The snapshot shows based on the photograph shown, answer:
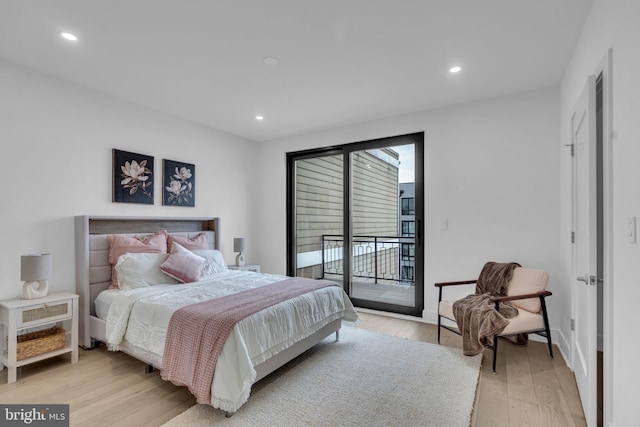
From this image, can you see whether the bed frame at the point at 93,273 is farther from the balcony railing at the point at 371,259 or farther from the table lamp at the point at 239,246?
the balcony railing at the point at 371,259

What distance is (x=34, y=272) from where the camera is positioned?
8.51 feet

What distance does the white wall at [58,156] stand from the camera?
2.74 m

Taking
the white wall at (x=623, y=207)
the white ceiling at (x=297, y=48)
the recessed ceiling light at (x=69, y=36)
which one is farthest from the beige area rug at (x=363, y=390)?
the recessed ceiling light at (x=69, y=36)

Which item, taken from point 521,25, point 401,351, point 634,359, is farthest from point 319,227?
point 634,359

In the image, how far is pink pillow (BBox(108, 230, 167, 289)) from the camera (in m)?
3.24

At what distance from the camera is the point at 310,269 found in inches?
208

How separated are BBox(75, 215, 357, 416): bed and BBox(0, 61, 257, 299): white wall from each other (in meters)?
0.17

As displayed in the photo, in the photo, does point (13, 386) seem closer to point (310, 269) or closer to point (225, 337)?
point (225, 337)

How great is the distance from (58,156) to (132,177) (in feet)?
2.30

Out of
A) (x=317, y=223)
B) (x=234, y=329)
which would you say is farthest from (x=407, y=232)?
(x=234, y=329)

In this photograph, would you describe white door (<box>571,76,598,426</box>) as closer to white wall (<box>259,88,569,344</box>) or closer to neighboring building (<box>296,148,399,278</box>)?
white wall (<box>259,88,569,344</box>)

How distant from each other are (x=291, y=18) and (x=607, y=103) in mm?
1931

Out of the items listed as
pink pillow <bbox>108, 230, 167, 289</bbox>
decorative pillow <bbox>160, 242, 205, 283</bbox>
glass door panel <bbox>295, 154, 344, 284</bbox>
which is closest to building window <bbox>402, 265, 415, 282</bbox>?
glass door panel <bbox>295, 154, 344, 284</bbox>

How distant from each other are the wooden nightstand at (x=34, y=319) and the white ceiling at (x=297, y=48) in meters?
2.07
